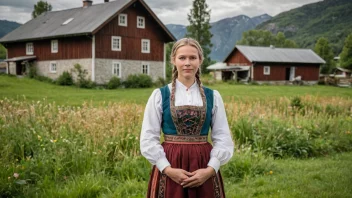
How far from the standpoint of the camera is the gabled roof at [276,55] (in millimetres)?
40688

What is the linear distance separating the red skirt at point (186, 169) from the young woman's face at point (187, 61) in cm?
56

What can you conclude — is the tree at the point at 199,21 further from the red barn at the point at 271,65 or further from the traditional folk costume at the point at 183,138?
the traditional folk costume at the point at 183,138

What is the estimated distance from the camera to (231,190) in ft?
16.0

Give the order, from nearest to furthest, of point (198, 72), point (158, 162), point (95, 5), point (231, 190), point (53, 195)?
point (158, 162), point (198, 72), point (53, 195), point (231, 190), point (95, 5)

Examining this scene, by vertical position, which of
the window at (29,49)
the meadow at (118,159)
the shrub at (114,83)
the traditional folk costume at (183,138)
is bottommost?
the meadow at (118,159)

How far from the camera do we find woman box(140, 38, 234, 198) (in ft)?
8.46

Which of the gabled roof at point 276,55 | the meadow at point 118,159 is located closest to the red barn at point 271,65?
the gabled roof at point 276,55

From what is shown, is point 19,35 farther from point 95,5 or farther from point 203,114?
point 203,114

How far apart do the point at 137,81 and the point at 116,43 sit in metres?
3.67

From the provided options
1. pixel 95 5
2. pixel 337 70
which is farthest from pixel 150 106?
pixel 337 70

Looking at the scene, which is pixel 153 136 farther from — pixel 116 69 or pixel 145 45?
pixel 145 45

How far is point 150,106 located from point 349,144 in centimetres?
673

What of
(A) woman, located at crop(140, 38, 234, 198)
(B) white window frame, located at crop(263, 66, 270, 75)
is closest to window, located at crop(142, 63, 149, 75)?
(B) white window frame, located at crop(263, 66, 270, 75)

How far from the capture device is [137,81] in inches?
1083
